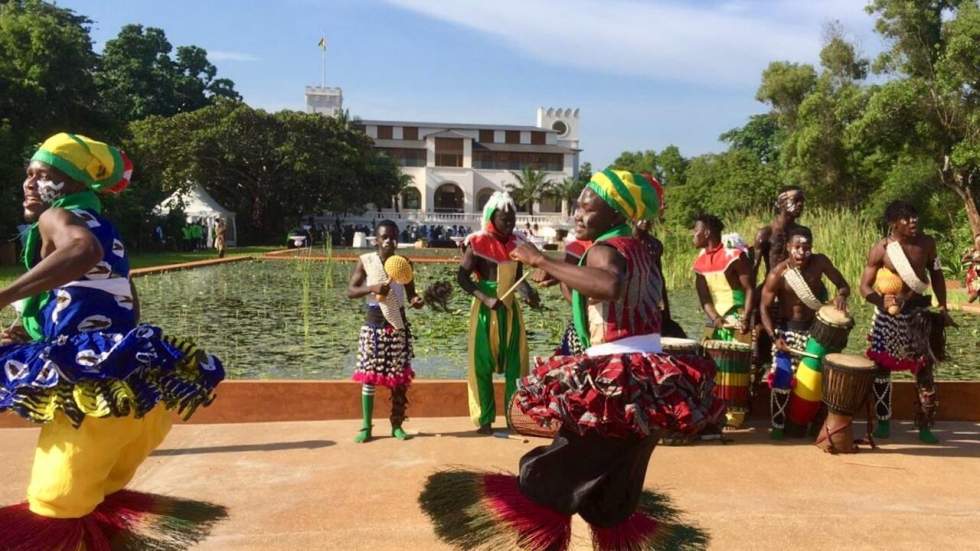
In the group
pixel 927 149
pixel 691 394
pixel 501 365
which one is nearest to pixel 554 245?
pixel 927 149

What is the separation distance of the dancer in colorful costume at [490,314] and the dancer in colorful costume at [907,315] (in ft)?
8.93

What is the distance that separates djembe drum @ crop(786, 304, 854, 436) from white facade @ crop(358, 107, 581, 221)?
6626 cm

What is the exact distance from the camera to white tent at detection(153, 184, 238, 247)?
41050 millimetres

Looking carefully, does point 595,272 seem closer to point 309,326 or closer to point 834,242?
point 309,326

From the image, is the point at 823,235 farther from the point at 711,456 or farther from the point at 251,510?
the point at 251,510

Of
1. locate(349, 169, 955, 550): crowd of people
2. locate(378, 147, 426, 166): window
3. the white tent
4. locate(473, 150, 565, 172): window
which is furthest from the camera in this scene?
locate(473, 150, 565, 172): window

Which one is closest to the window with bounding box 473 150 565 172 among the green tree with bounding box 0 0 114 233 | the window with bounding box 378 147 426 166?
the window with bounding box 378 147 426 166

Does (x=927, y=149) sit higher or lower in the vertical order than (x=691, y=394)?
higher

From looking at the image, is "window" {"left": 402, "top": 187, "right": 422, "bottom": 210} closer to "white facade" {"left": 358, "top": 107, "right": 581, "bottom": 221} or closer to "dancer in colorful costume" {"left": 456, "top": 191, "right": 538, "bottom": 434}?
"white facade" {"left": 358, "top": 107, "right": 581, "bottom": 221}

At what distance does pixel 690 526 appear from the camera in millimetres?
3805

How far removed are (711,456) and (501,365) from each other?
171 cm

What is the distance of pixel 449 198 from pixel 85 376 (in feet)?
258

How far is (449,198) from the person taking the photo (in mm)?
81125

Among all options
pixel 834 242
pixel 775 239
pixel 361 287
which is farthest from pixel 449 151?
pixel 361 287
